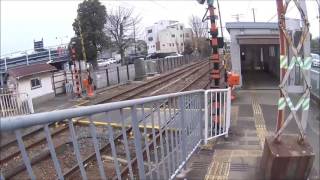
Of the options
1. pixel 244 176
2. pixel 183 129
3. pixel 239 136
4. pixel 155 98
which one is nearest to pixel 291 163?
pixel 244 176

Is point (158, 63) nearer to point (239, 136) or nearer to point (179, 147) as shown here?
point (239, 136)

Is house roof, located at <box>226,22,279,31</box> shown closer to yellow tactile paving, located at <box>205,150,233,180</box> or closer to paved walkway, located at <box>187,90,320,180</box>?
paved walkway, located at <box>187,90,320,180</box>

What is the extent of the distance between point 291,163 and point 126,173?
2220mm

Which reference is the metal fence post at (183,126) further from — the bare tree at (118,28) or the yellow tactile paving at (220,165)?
the bare tree at (118,28)

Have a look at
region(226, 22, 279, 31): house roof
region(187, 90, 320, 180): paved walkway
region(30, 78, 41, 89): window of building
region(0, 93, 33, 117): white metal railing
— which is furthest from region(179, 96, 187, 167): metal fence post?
region(30, 78, 41, 89): window of building

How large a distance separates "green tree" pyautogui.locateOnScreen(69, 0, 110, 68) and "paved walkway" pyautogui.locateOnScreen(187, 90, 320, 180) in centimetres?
1872

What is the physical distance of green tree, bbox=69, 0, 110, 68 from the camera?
1091 inches

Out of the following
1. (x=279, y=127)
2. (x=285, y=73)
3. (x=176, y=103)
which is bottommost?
(x=279, y=127)

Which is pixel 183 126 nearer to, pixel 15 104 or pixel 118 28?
pixel 15 104

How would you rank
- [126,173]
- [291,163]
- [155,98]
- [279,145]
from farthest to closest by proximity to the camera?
[126,173] → [279,145] → [291,163] → [155,98]

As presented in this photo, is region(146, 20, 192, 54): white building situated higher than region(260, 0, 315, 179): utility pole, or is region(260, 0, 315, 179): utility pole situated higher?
region(146, 20, 192, 54): white building

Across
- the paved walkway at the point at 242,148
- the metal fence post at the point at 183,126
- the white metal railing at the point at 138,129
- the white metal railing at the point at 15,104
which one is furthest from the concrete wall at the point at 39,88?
the metal fence post at the point at 183,126

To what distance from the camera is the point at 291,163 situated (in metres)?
4.50

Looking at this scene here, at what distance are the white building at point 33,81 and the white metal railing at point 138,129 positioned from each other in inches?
369
